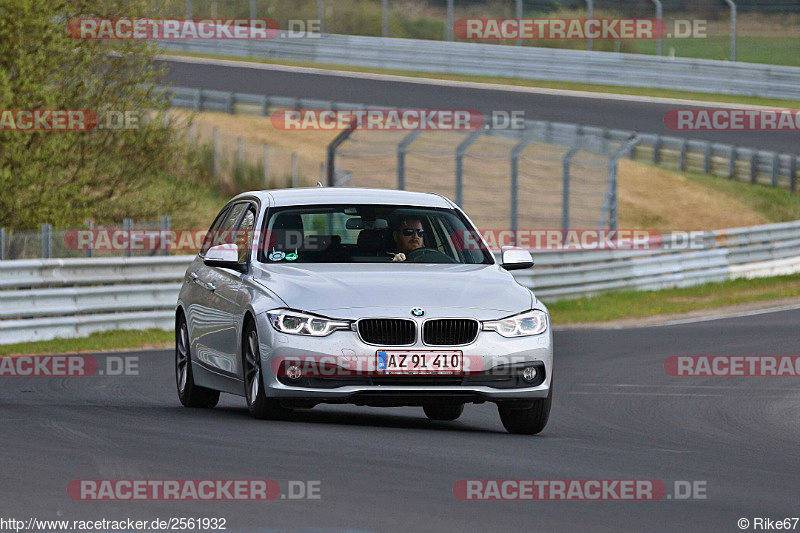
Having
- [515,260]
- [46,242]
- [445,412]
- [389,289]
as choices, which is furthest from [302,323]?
[46,242]

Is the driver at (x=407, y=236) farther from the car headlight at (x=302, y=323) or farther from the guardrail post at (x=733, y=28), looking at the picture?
the guardrail post at (x=733, y=28)

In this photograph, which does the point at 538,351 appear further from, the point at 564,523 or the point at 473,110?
the point at 473,110

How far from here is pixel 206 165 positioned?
118ft

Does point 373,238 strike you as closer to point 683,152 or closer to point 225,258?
point 225,258

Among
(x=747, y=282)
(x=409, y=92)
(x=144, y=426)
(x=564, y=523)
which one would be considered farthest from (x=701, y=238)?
(x=564, y=523)

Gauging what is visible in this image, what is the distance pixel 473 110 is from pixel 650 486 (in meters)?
33.9

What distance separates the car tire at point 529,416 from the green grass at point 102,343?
29.4 feet

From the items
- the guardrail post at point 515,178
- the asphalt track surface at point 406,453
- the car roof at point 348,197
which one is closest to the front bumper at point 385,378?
the asphalt track surface at point 406,453

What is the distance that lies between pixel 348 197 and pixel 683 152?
103 ft

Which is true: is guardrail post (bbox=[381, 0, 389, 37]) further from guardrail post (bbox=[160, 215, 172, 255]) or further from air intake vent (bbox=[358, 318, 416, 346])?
air intake vent (bbox=[358, 318, 416, 346])

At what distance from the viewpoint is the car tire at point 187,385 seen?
1153 centimetres

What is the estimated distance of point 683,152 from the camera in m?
41.1

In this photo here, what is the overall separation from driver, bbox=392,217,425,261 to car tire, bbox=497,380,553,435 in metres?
1.30

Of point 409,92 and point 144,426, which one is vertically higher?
point 144,426
